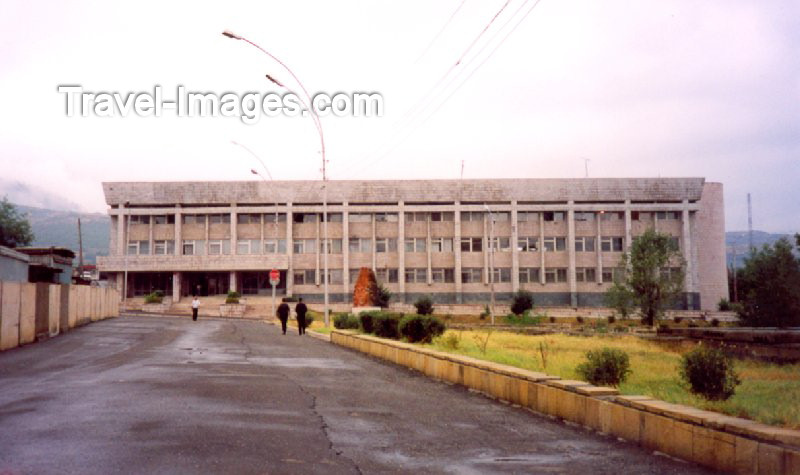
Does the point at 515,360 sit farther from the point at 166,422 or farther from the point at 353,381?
the point at 166,422

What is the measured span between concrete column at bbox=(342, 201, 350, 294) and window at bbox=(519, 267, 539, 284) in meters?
18.2

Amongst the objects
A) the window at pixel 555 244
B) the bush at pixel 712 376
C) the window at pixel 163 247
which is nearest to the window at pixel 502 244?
the window at pixel 555 244

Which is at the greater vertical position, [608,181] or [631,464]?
[608,181]

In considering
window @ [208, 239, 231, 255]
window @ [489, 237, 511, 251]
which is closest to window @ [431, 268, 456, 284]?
window @ [489, 237, 511, 251]

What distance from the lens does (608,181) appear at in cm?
7756

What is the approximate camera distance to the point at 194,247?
78.4 meters

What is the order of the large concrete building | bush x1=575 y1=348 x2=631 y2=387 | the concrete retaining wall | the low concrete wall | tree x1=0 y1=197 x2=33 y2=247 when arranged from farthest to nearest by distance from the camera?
tree x1=0 y1=197 x2=33 y2=247
the large concrete building
the concrete retaining wall
bush x1=575 y1=348 x2=631 y2=387
the low concrete wall

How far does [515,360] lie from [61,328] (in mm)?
22720

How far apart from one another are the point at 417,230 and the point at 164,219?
26.7 meters

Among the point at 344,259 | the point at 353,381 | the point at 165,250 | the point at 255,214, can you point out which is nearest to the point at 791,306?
the point at 353,381

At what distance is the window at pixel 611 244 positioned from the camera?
78250mm

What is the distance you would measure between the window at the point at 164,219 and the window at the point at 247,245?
7368 mm

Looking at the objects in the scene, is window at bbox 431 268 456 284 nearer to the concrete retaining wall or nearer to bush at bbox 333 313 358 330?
the concrete retaining wall

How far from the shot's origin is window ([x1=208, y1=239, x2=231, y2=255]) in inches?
3083
